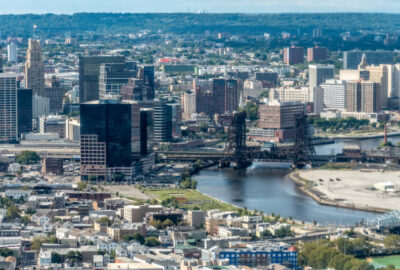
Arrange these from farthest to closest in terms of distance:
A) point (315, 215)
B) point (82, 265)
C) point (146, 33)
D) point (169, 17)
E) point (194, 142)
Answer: point (169, 17) → point (146, 33) → point (194, 142) → point (315, 215) → point (82, 265)

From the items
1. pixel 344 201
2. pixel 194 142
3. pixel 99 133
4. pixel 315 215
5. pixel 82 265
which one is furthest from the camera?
pixel 194 142

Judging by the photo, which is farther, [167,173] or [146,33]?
[146,33]

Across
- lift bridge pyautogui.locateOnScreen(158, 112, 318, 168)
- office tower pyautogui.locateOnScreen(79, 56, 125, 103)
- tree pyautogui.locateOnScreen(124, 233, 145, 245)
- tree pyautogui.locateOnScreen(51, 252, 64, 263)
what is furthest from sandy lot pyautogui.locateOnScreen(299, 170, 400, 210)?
office tower pyautogui.locateOnScreen(79, 56, 125, 103)

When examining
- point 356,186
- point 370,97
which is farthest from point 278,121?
point 356,186

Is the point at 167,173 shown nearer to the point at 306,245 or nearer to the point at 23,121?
the point at 23,121

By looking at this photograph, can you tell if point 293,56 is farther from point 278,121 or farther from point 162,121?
point 162,121

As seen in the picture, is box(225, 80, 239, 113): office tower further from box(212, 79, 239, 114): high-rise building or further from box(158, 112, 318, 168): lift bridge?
box(158, 112, 318, 168): lift bridge

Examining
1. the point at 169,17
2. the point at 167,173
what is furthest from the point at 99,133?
the point at 169,17
